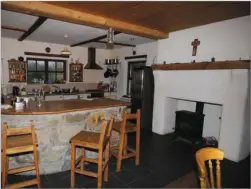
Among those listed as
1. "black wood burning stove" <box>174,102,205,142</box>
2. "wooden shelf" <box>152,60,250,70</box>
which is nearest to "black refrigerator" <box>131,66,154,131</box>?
"wooden shelf" <box>152,60,250,70</box>

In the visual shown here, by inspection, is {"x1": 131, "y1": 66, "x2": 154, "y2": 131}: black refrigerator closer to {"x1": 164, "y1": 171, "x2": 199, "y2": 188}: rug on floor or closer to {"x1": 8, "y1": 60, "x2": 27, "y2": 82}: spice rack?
{"x1": 164, "y1": 171, "x2": 199, "y2": 188}: rug on floor

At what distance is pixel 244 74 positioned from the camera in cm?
303

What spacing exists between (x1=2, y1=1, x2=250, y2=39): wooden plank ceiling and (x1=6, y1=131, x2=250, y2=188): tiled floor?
2370 millimetres

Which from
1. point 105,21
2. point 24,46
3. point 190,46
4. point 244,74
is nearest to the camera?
point 244,74

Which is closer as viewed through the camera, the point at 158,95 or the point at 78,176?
the point at 78,176

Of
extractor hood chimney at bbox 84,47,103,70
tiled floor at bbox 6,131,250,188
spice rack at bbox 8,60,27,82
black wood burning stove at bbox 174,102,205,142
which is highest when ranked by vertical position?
extractor hood chimney at bbox 84,47,103,70

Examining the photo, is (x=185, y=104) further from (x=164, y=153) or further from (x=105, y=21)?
(x=105, y=21)

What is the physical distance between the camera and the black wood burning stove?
12.8 ft

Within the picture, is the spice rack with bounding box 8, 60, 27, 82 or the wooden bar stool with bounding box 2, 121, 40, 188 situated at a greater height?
the spice rack with bounding box 8, 60, 27, 82

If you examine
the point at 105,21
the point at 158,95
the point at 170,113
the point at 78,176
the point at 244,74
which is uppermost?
the point at 105,21

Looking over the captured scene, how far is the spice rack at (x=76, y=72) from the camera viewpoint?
6.26 meters

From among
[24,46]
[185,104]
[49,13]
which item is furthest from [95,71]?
[49,13]

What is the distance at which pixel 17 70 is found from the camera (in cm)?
533

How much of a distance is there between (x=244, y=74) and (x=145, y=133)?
2.47 meters
